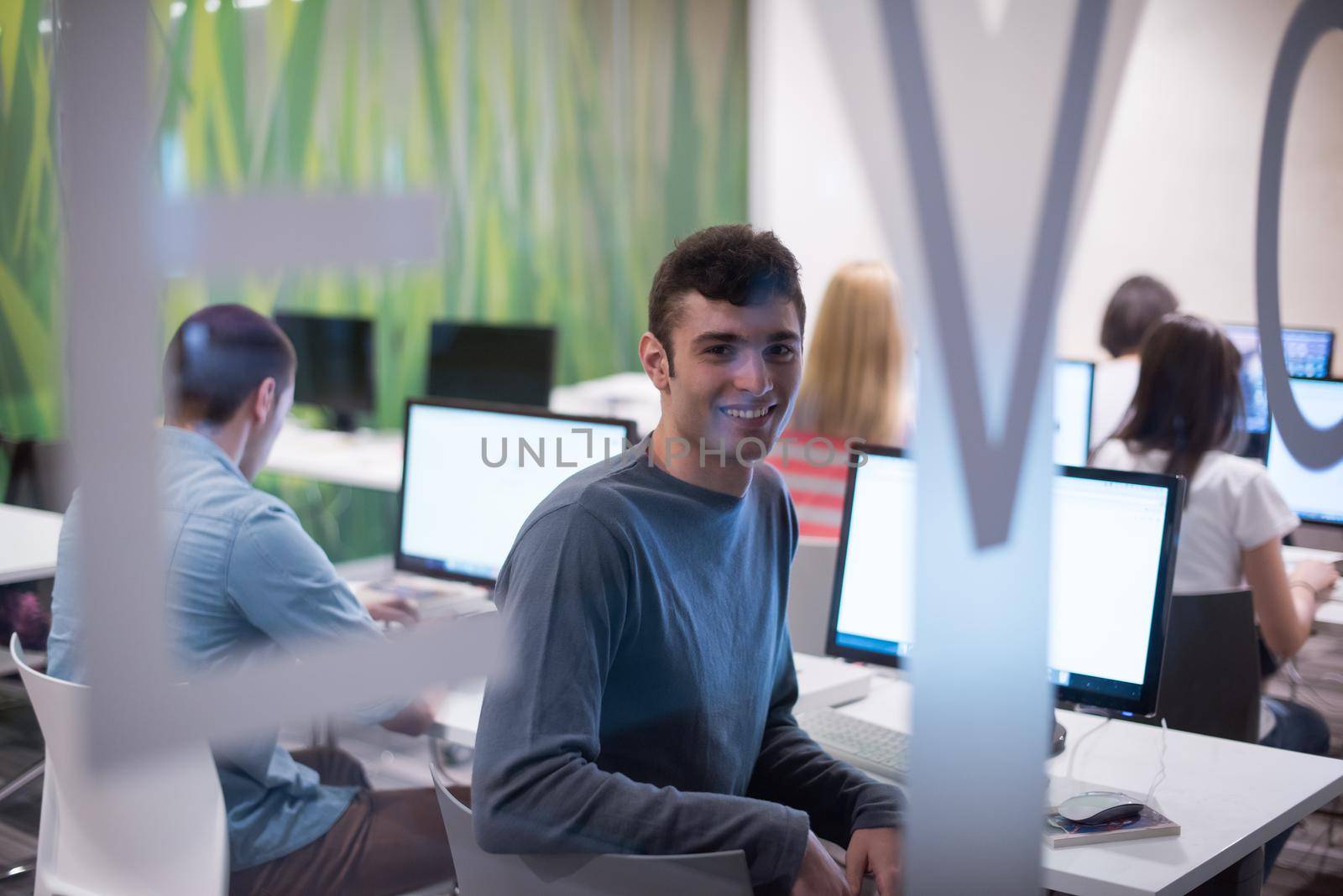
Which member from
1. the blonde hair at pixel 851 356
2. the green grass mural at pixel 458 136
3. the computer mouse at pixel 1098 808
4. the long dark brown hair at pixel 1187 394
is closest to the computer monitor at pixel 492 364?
the green grass mural at pixel 458 136

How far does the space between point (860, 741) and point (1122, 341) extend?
226 cm

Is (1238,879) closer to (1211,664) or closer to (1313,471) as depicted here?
(1211,664)

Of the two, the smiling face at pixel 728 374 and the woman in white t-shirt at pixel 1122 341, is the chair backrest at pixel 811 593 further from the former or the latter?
the woman in white t-shirt at pixel 1122 341

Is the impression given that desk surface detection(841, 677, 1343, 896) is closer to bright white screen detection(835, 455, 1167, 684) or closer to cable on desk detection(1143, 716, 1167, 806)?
cable on desk detection(1143, 716, 1167, 806)

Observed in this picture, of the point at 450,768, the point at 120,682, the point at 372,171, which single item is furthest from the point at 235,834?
the point at 450,768

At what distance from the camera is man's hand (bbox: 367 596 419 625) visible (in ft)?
6.89

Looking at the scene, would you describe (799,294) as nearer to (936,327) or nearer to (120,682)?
(936,327)

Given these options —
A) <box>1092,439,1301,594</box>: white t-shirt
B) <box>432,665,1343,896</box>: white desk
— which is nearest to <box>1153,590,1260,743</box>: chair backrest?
<box>1092,439,1301,594</box>: white t-shirt

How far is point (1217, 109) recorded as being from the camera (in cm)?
487

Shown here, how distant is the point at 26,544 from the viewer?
2633 mm

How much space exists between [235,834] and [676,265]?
989 mm

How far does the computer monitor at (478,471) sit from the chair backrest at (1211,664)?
954mm

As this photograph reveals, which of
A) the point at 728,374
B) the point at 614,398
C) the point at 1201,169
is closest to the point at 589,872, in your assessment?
the point at 728,374

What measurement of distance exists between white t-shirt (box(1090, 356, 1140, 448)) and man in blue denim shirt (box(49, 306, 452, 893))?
2.17 m
